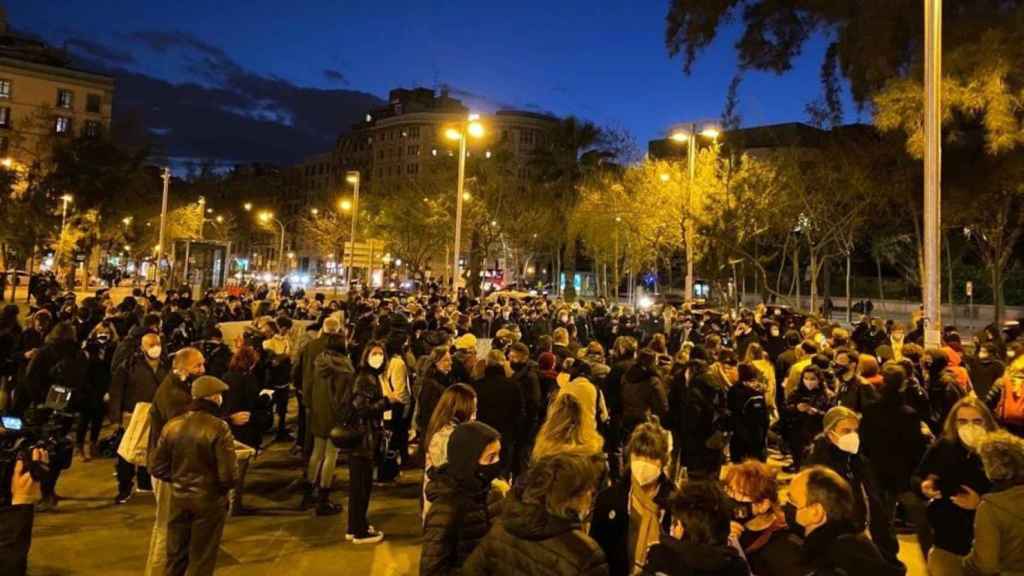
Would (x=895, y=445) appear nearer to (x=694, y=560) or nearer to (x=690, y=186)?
(x=694, y=560)

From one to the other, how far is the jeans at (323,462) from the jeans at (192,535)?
8.28 ft

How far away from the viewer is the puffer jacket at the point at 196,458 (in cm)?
476

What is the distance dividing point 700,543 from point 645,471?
1.12 meters

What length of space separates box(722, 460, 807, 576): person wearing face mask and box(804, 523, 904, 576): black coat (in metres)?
0.10

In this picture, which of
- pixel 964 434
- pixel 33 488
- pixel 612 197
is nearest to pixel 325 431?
pixel 33 488

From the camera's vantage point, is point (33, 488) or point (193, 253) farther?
point (193, 253)

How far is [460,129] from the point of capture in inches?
730

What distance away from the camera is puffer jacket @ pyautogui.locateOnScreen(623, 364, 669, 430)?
7.43m

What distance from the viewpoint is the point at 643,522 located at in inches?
157

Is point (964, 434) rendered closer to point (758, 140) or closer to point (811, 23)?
point (811, 23)

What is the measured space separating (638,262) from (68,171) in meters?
34.1

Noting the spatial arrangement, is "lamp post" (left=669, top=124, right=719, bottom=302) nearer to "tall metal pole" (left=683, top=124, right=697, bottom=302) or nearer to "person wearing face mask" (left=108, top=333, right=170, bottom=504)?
"tall metal pole" (left=683, top=124, right=697, bottom=302)

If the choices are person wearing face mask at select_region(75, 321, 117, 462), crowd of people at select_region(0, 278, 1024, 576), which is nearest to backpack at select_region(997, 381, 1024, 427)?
crowd of people at select_region(0, 278, 1024, 576)

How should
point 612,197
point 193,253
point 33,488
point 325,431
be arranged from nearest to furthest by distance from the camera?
1. point 33,488
2. point 325,431
3. point 193,253
4. point 612,197
